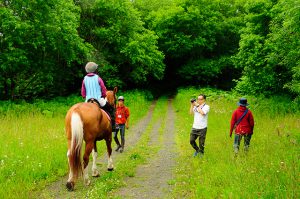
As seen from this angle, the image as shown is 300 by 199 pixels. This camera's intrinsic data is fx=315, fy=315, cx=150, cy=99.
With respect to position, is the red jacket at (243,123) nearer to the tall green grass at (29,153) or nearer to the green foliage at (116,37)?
the tall green grass at (29,153)

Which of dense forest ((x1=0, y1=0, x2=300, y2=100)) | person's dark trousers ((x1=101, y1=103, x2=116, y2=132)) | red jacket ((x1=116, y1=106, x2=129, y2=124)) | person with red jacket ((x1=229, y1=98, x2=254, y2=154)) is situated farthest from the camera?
dense forest ((x1=0, y1=0, x2=300, y2=100))

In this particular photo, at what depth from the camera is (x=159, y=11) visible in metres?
45.4

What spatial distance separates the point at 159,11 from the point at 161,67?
1062 centimetres

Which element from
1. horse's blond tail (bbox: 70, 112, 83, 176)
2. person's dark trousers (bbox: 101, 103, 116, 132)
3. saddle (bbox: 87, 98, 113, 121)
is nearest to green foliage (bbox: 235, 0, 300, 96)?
person's dark trousers (bbox: 101, 103, 116, 132)

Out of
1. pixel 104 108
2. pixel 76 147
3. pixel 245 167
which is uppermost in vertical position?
pixel 104 108

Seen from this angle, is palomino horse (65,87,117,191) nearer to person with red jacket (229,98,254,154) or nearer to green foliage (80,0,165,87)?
person with red jacket (229,98,254,154)

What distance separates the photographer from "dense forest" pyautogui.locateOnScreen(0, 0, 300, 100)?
19.5 metres

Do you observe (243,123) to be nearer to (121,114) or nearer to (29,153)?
(121,114)

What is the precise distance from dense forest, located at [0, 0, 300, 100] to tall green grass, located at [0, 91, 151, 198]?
582 centimetres

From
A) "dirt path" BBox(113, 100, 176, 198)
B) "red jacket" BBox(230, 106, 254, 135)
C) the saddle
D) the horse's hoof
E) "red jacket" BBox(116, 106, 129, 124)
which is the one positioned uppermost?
the saddle

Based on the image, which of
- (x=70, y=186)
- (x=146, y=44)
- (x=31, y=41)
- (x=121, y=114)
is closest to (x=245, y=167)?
(x=70, y=186)

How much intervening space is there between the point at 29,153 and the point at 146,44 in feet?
90.8

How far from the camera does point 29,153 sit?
31.6ft

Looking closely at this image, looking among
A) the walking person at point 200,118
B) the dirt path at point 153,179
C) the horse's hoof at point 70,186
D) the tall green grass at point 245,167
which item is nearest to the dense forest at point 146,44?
the tall green grass at point 245,167
